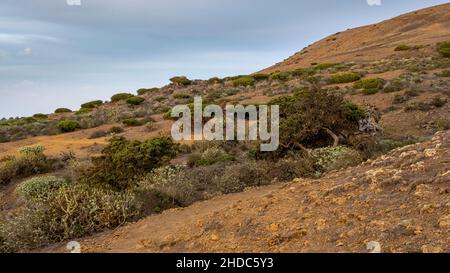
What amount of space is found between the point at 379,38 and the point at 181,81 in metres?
27.7

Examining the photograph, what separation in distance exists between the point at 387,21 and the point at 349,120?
2184 inches

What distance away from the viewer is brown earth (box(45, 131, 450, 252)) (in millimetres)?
4570

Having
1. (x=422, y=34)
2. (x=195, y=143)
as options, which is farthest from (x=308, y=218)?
(x=422, y=34)

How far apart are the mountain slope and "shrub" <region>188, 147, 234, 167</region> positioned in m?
31.3

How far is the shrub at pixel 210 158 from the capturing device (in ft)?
41.9

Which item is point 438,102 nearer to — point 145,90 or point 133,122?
point 133,122

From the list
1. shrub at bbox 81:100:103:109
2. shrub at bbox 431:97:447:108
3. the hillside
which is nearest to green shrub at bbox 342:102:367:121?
the hillside

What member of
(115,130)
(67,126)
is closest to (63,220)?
(115,130)

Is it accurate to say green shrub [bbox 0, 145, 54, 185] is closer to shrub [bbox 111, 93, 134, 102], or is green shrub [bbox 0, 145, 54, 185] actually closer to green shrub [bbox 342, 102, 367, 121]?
green shrub [bbox 342, 102, 367, 121]

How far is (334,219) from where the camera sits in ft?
17.5

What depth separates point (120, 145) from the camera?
40.4ft

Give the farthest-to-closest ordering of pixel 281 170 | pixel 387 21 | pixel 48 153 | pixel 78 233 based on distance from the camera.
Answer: pixel 387 21 → pixel 48 153 → pixel 281 170 → pixel 78 233

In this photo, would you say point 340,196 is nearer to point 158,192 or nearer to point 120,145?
point 158,192

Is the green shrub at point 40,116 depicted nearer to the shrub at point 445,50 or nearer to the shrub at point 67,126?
the shrub at point 67,126
